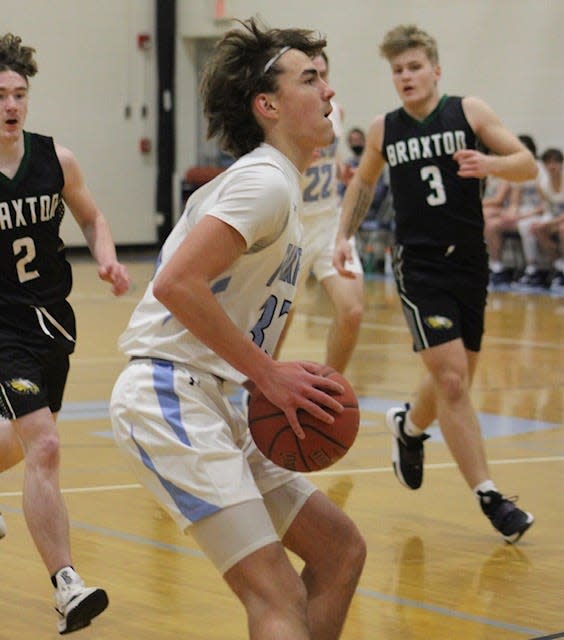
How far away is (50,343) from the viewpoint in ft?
14.4

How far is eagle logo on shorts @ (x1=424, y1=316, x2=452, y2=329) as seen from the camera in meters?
5.38

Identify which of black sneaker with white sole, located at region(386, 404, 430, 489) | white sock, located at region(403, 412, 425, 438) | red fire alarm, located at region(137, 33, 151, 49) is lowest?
red fire alarm, located at region(137, 33, 151, 49)

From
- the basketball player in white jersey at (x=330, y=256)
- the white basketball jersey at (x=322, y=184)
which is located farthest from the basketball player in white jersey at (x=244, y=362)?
the white basketball jersey at (x=322, y=184)

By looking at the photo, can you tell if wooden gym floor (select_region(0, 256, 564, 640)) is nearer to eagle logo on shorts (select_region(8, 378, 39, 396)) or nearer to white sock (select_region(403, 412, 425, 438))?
white sock (select_region(403, 412, 425, 438))

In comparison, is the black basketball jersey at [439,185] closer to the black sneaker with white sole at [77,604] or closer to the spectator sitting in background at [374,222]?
the black sneaker with white sole at [77,604]

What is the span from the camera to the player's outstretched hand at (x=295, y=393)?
9.66 ft

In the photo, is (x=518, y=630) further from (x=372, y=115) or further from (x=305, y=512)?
(x=372, y=115)

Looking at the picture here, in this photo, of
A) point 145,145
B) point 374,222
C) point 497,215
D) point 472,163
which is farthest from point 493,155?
point 145,145

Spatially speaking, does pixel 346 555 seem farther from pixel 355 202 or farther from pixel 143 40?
pixel 143 40

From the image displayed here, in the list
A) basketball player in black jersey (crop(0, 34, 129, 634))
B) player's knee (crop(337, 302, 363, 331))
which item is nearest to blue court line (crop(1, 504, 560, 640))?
basketball player in black jersey (crop(0, 34, 129, 634))

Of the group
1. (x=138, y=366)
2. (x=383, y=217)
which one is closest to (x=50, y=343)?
(x=138, y=366)

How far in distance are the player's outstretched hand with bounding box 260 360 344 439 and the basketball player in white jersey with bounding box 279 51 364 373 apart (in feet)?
13.8

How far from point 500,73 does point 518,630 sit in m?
12.3

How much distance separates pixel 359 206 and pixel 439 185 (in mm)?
680
